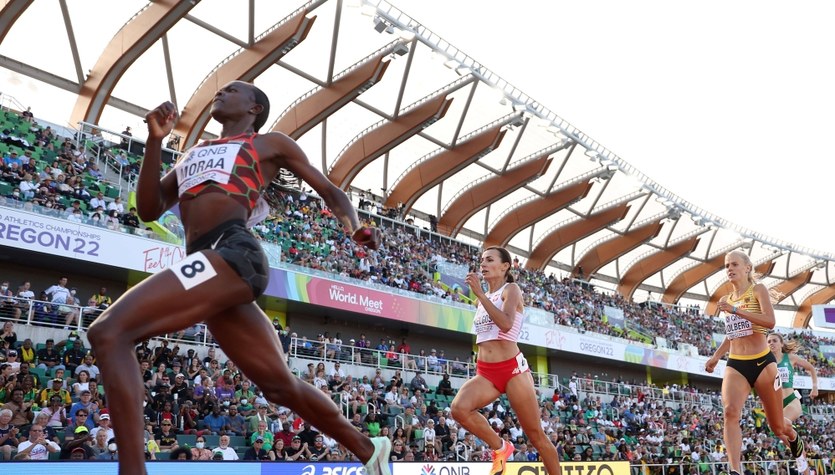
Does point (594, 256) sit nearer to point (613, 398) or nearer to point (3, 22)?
point (613, 398)

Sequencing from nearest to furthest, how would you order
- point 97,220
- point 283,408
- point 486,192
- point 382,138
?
point 283,408, point 97,220, point 382,138, point 486,192

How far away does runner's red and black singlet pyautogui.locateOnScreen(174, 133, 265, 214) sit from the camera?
360cm

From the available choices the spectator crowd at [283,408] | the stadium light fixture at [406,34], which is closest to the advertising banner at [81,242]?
the spectator crowd at [283,408]

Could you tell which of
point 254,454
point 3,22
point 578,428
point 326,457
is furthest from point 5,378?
point 578,428

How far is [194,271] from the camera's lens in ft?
10.7

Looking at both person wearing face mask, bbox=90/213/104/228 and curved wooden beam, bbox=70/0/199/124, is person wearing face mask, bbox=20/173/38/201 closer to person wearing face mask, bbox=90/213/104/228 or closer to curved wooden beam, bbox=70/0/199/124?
person wearing face mask, bbox=90/213/104/228

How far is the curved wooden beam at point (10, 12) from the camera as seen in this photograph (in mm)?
21969

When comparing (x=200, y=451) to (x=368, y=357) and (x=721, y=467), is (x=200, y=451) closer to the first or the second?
(x=368, y=357)

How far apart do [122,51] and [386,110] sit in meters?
11.6

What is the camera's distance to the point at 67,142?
21.7 m

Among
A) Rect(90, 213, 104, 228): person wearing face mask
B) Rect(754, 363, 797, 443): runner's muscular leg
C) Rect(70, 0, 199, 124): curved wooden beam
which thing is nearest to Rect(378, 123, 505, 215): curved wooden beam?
Rect(70, 0, 199, 124): curved wooden beam

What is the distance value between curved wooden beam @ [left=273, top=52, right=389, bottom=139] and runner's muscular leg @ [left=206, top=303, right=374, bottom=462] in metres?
26.1

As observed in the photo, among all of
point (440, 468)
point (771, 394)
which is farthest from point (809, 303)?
point (771, 394)

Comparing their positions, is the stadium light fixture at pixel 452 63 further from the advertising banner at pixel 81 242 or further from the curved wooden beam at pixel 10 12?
the curved wooden beam at pixel 10 12
